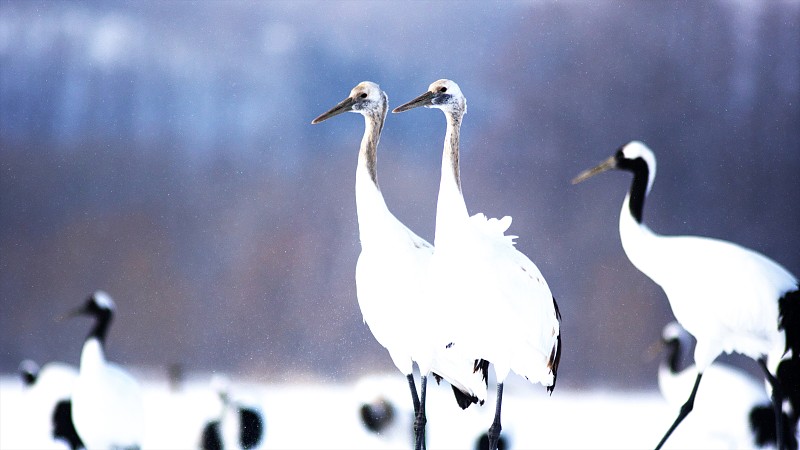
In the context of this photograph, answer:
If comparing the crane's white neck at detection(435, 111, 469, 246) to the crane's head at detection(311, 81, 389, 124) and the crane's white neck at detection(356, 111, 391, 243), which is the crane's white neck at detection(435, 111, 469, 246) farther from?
the crane's head at detection(311, 81, 389, 124)

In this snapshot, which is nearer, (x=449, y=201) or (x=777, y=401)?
(x=449, y=201)

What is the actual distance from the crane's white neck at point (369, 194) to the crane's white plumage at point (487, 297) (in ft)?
0.86

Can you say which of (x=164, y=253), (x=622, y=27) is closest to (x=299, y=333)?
(x=164, y=253)

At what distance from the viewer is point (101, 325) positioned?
412cm

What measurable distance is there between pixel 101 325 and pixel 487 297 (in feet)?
6.83

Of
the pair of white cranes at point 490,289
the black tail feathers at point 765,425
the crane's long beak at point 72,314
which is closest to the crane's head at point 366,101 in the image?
the pair of white cranes at point 490,289

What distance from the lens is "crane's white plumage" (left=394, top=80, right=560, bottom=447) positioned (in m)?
2.90

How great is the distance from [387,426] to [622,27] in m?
2.12

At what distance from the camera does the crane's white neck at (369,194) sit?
3.15 metres

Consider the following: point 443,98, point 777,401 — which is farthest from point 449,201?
point 777,401

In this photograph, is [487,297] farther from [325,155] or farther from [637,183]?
[325,155]

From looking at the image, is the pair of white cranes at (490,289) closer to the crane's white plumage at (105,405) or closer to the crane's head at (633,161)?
the crane's head at (633,161)

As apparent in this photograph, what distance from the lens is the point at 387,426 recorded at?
4.04 m

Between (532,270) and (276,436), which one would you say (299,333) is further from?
(532,270)
